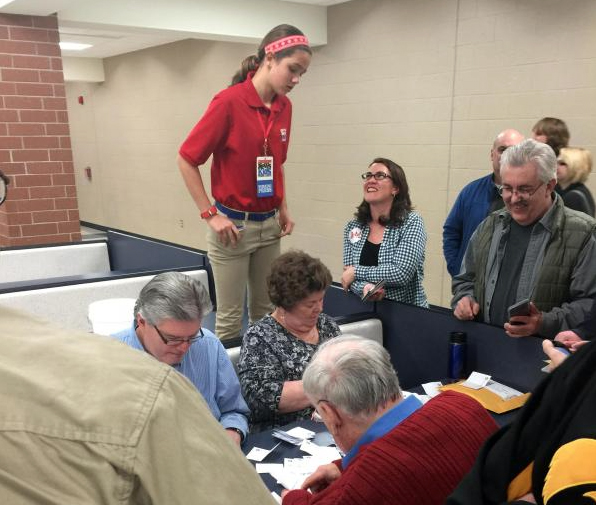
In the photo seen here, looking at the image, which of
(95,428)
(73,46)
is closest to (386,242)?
(95,428)

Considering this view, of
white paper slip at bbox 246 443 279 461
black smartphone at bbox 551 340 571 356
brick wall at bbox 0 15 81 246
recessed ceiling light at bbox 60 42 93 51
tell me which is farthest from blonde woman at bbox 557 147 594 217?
recessed ceiling light at bbox 60 42 93 51

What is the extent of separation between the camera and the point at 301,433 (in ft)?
6.30

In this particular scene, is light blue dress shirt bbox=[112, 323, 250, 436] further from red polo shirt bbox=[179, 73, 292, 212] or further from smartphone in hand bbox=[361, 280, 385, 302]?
smartphone in hand bbox=[361, 280, 385, 302]

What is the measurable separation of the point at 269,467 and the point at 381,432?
498mm

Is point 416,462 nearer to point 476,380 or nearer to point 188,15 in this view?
point 476,380

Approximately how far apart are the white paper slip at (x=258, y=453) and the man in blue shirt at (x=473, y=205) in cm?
192

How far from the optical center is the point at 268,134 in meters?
2.75

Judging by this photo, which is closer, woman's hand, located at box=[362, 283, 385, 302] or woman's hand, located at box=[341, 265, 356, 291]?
woman's hand, located at box=[362, 283, 385, 302]

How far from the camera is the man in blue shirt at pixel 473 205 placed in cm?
311

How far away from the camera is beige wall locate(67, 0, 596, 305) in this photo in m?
4.00

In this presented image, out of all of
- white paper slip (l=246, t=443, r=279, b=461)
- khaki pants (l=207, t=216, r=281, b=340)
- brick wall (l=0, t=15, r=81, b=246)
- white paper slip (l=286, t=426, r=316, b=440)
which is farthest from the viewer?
brick wall (l=0, t=15, r=81, b=246)

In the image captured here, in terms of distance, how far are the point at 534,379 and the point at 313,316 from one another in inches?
37.4

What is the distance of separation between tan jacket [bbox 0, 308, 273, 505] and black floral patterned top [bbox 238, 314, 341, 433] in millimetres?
1591

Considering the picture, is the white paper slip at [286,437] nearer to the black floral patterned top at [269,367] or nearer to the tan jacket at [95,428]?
the black floral patterned top at [269,367]
